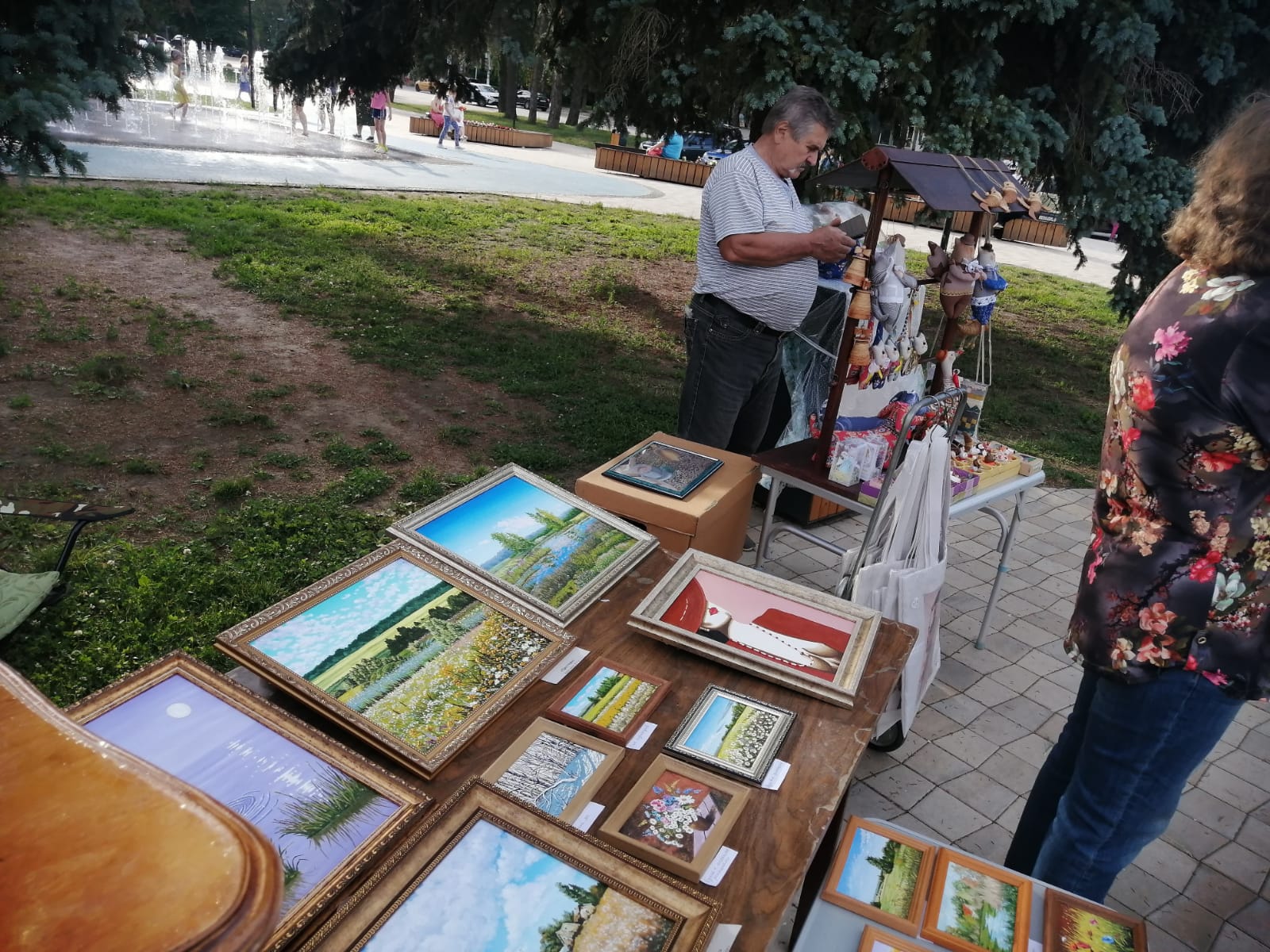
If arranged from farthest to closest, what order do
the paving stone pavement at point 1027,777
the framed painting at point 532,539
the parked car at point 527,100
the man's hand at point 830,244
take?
the parked car at point 527,100
the man's hand at point 830,244
the paving stone pavement at point 1027,777
the framed painting at point 532,539

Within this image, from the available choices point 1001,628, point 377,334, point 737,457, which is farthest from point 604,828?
point 377,334

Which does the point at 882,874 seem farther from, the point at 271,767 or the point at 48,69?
the point at 48,69

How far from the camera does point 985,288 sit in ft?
10.5

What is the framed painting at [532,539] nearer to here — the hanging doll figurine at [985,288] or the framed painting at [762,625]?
the framed painting at [762,625]

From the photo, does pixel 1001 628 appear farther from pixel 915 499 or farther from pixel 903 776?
pixel 915 499

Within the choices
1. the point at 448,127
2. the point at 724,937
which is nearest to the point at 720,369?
the point at 724,937

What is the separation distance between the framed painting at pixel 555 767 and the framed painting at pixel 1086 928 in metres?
0.82

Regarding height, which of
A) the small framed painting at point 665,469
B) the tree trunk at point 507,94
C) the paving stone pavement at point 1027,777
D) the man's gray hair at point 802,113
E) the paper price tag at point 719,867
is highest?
the tree trunk at point 507,94

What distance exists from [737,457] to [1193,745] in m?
1.63

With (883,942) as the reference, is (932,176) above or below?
above

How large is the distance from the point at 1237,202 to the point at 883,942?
1446 millimetres

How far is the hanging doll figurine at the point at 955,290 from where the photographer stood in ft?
10.2

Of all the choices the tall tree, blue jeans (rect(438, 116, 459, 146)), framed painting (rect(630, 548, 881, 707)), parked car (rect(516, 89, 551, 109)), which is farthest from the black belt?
parked car (rect(516, 89, 551, 109))

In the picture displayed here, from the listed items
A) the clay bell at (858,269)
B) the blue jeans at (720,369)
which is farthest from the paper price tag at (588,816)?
the blue jeans at (720,369)
